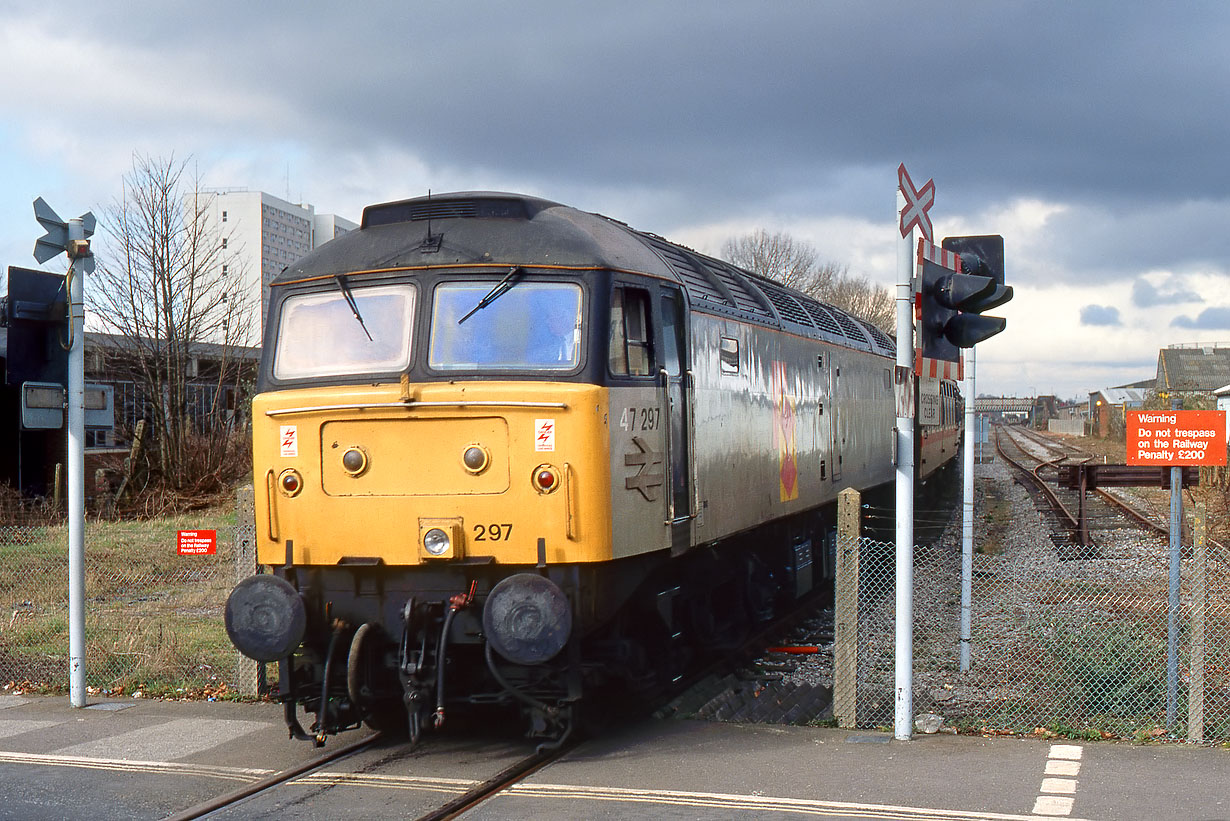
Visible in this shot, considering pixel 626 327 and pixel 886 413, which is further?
pixel 886 413

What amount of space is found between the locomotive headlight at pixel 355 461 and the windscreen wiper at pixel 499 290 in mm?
993

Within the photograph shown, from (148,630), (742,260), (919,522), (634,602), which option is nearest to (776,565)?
(634,602)

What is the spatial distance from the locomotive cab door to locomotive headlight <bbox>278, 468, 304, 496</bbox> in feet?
7.73

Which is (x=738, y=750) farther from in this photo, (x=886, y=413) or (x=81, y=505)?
(x=886, y=413)

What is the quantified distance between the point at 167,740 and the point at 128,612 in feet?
20.5

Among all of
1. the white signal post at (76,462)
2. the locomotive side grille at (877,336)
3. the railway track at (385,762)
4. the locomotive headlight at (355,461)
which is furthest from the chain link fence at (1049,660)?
the white signal post at (76,462)

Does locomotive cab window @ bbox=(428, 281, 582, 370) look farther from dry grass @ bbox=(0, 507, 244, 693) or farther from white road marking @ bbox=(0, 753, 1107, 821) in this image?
dry grass @ bbox=(0, 507, 244, 693)

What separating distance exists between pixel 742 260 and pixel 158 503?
146ft

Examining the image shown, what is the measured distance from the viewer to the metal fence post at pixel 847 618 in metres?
8.35

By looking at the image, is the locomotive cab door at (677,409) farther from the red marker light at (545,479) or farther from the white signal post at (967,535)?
the white signal post at (967,535)

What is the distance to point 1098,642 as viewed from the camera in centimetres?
980

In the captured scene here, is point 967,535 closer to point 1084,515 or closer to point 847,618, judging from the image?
point 847,618

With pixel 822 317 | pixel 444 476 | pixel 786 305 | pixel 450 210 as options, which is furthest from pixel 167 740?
pixel 822 317

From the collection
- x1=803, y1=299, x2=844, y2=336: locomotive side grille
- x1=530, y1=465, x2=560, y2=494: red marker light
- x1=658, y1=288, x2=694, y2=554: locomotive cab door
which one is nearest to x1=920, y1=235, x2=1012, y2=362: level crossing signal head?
x1=658, y1=288, x2=694, y2=554: locomotive cab door
